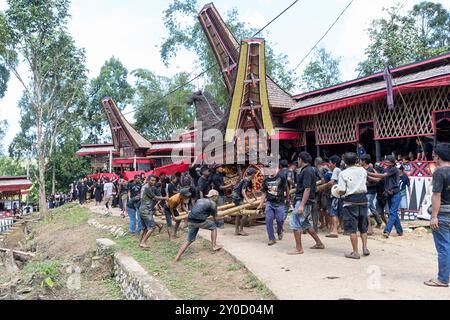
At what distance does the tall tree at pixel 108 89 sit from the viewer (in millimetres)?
32844

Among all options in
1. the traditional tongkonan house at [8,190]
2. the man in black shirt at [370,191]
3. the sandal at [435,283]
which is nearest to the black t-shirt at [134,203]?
the man in black shirt at [370,191]

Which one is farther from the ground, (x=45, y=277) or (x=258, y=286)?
(x=258, y=286)

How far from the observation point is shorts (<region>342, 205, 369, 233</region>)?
233 inches

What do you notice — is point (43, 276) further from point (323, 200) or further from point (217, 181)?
point (323, 200)

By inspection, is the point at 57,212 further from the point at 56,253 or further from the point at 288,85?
the point at 288,85

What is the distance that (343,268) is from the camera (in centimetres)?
552

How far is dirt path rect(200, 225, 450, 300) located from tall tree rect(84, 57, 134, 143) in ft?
91.5

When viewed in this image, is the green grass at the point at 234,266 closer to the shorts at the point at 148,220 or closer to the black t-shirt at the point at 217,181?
the shorts at the point at 148,220

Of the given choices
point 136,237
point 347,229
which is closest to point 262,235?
point 347,229

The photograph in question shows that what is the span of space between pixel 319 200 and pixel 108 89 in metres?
28.4

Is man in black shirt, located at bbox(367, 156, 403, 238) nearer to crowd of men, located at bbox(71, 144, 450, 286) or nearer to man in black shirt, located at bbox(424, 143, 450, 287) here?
crowd of men, located at bbox(71, 144, 450, 286)

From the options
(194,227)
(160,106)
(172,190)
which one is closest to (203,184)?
(172,190)

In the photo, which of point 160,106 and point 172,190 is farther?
point 160,106

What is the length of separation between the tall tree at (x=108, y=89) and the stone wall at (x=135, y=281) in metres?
25.9
